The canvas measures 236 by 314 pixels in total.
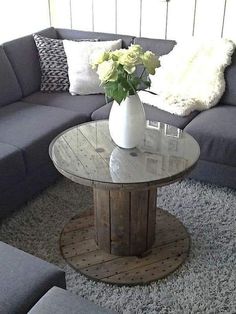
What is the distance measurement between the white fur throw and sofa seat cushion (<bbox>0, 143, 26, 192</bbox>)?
3.36 ft

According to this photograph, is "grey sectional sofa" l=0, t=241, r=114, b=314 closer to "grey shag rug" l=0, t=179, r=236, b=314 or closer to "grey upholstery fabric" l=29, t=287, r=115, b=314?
"grey upholstery fabric" l=29, t=287, r=115, b=314

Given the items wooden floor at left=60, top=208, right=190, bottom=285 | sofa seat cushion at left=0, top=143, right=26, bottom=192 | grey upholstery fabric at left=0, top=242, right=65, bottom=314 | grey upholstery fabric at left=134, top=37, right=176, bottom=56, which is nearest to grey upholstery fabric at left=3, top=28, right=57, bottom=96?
grey upholstery fabric at left=134, top=37, right=176, bottom=56

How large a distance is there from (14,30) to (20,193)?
1547 mm

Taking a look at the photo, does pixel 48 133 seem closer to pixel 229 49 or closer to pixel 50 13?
pixel 229 49

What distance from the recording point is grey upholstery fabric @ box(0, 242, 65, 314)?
1342 millimetres

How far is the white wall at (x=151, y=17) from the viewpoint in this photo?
304cm

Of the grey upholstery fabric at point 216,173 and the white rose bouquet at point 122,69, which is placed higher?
the white rose bouquet at point 122,69

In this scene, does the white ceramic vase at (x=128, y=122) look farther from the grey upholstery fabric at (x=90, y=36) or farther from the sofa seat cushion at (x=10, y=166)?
the grey upholstery fabric at (x=90, y=36)

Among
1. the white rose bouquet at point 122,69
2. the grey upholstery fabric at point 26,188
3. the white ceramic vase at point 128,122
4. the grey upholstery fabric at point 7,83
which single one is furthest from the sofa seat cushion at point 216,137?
the grey upholstery fabric at point 7,83

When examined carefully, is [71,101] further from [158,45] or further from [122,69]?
[122,69]

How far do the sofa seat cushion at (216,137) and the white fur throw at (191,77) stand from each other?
0.20 metres

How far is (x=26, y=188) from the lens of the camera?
2426 mm

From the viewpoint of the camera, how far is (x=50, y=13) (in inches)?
145

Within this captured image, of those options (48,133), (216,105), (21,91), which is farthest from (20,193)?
(216,105)
